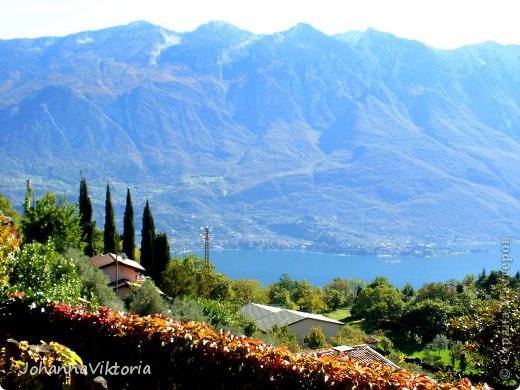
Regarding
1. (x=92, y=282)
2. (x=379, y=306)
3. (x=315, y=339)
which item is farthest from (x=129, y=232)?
(x=92, y=282)

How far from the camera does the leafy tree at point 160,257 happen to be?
38572 mm

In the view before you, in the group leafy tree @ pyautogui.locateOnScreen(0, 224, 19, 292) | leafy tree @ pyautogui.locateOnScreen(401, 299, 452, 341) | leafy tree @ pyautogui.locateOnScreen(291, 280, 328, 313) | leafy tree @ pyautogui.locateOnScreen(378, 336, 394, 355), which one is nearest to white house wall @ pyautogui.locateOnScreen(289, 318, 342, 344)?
leafy tree @ pyautogui.locateOnScreen(378, 336, 394, 355)

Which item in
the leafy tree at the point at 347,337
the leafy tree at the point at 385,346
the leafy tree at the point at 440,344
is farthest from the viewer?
the leafy tree at the point at 440,344

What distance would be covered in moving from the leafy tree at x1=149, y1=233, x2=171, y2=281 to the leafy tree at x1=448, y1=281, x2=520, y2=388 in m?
32.0

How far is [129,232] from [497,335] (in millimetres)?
40259

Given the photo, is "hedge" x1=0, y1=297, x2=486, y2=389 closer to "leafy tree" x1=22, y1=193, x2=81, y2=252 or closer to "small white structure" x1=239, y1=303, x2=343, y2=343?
"leafy tree" x1=22, y1=193, x2=81, y2=252

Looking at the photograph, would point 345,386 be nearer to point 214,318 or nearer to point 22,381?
point 22,381

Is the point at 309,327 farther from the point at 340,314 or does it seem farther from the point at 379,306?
the point at 340,314

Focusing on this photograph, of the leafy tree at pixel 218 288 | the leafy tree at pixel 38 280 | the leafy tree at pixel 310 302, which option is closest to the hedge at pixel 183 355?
the leafy tree at pixel 38 280

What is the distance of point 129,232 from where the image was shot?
4550cm

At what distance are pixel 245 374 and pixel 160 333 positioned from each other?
4.73 ft

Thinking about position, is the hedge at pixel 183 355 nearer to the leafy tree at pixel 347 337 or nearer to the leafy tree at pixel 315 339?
the leafy tree at pixel 315 339

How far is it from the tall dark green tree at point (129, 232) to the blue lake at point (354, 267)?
93.3 meters

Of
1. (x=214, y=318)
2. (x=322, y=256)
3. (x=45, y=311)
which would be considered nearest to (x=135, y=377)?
(x=45, y=311)
